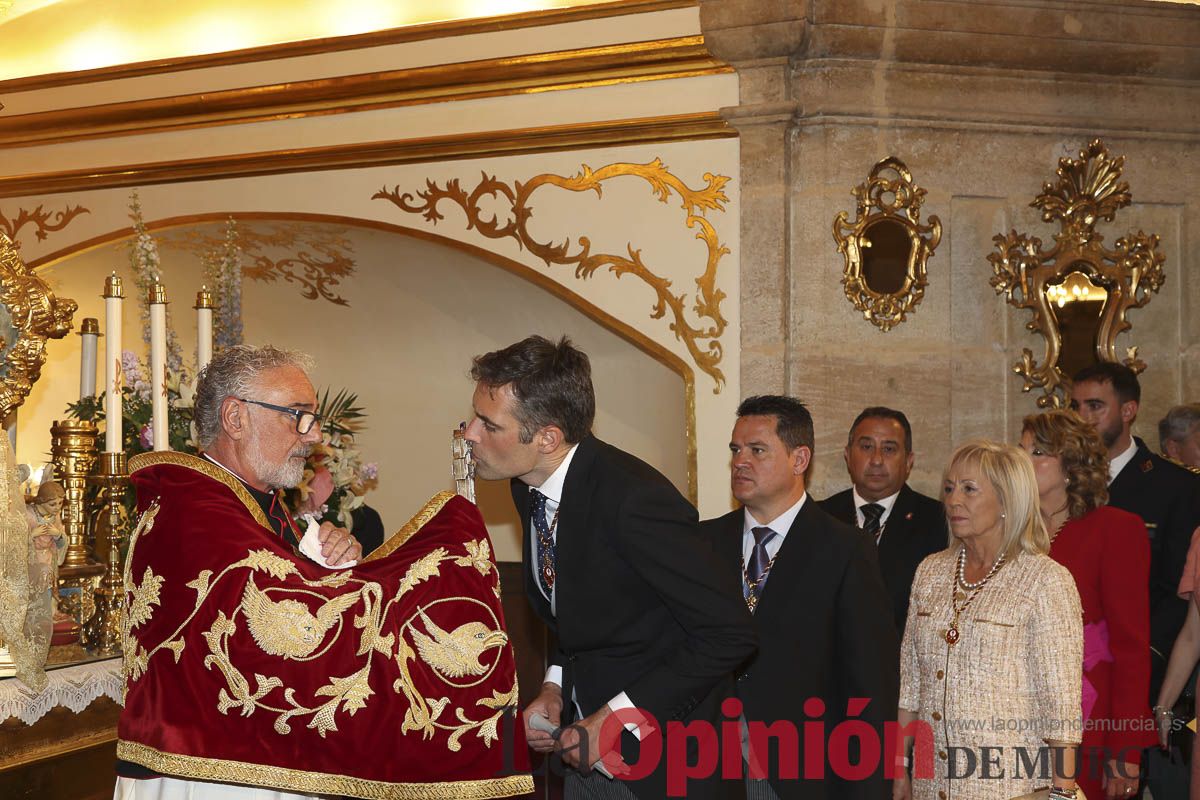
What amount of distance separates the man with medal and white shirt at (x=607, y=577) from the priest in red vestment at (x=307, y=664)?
7.8 inches

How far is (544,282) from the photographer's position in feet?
19.0

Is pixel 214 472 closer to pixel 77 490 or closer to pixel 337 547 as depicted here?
pixel 337 547

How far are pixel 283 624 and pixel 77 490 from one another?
1.31 metres

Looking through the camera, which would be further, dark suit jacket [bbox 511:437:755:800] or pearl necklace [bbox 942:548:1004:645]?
pearl necklace [bbox 942:548:1004:645]

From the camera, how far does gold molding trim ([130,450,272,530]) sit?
102 inches

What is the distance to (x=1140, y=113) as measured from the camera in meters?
5.69

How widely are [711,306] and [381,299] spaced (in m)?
2.22

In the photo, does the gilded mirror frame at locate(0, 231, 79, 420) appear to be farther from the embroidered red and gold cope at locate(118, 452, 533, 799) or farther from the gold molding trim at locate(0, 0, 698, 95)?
the gold molding trim at locate(0, 0, 698, 95)

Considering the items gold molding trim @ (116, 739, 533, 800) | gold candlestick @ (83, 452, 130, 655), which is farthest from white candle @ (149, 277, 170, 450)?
gold molding trim @ (116, 739, 533, 800)

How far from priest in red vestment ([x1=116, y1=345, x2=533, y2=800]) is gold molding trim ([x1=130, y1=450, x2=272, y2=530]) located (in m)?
0.01

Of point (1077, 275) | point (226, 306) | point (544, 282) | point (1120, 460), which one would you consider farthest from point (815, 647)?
point (1077, 275)

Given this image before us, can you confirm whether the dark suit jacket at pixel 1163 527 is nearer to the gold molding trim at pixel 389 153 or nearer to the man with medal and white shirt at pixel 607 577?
the gold molding trim at pixel 389 153

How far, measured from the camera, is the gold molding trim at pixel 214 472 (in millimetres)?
2602

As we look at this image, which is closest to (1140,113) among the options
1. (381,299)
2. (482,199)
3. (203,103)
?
(482,199)
